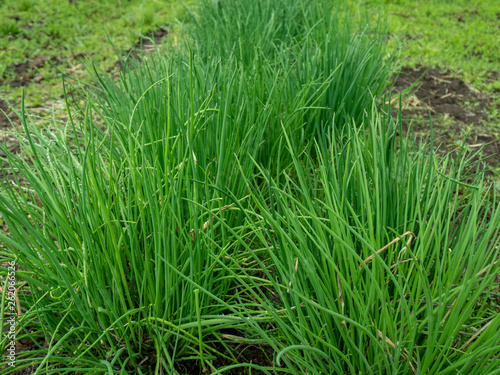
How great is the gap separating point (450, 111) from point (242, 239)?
2416 mm

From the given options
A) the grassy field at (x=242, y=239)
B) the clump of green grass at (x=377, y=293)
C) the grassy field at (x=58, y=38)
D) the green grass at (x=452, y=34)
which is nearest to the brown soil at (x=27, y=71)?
the grassy field at (x=58, y=38)

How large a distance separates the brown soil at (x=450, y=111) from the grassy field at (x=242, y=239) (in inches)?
26.8

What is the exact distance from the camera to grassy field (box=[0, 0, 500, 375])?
93 centimetres

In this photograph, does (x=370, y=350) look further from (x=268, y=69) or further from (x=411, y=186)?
(x=268, y=69)

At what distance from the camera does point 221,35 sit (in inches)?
93.9

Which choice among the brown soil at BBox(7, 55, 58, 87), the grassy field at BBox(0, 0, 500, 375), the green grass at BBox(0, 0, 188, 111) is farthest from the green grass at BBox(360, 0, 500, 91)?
the brown soil at BBox(7, 55, 58, 87)

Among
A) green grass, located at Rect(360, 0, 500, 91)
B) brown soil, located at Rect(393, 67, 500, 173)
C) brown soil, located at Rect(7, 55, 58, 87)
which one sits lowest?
brown soil, located at Rect(393, 67, 500, 173)

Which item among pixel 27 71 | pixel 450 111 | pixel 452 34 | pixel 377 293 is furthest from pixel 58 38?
pixel 377 293

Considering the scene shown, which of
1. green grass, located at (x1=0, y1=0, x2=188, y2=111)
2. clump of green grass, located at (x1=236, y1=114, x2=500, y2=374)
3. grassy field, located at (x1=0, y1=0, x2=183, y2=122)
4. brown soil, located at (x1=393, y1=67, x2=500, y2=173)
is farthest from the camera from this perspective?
green grass, located at (x1=0, y1=0, x2=188, y2=111)

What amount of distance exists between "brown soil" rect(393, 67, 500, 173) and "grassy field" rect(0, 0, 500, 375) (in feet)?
2.23

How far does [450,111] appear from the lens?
2.94 meters

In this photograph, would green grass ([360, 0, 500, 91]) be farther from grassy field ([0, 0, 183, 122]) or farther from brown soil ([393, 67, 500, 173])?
grassy field ([0, 0, 183, 122])

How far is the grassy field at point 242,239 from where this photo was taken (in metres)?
0.93

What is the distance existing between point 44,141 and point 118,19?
411 cm
